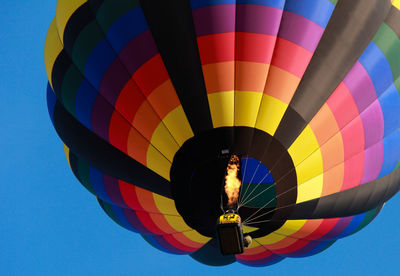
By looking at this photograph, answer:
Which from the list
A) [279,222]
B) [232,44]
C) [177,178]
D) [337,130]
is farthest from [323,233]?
[232,44]

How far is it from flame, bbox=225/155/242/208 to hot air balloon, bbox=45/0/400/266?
2.0 inches

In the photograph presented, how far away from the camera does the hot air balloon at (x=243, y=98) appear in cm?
713

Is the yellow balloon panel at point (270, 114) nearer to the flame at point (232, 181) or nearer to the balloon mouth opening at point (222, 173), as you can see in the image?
the balloon mouth opening at point (222, 173)

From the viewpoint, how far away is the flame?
7152mm

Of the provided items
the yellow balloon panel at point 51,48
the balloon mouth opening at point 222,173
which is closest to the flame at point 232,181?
the balloon mouth opening at point 222,173

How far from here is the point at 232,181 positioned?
7.20 metres

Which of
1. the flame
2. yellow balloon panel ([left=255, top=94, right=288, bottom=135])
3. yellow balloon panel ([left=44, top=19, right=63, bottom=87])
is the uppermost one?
yellow balloon panel ([left=44, top=19, right=63, bottom=87])

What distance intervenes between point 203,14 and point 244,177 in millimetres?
1965

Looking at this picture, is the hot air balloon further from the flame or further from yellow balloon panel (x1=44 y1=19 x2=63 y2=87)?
yellow balloon panel (x1=44 y1=19 x2=63 y2=87)

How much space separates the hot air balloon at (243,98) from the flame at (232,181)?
0.05 meters

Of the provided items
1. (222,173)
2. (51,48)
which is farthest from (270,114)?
(51,48)

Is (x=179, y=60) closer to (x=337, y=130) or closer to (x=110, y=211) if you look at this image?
(x=337, y=130)

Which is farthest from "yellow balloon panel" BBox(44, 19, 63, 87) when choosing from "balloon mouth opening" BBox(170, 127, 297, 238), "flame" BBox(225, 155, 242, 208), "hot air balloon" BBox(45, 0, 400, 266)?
"flame" BBox(225, 155, 242, 208)

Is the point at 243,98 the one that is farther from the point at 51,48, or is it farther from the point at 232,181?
the point at 51,48
